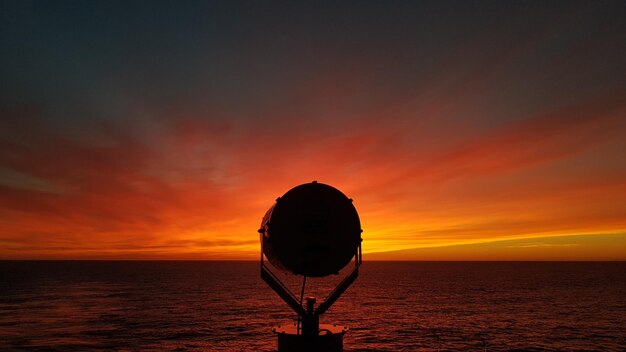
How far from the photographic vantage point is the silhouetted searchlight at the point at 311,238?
9.10 m

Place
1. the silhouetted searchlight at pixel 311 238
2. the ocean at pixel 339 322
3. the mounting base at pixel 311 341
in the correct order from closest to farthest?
the mounting base at pixel 311 341
the silhouetted searchlight at pixel 311 238
the ocean at pixel 339 322

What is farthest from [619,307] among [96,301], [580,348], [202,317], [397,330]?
[96,301]

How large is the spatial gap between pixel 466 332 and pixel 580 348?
14.4 metres

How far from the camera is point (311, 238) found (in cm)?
917

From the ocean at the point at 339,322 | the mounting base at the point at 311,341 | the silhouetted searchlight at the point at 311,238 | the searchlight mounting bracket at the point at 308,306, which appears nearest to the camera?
the mounting base at the point at 311,341

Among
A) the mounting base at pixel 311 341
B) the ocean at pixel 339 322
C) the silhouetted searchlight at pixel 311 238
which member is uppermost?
the silhouetted searchlight at pixel 311 238

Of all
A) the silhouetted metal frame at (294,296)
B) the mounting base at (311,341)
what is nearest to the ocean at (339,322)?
the silhouetted metal frame at (294,296)

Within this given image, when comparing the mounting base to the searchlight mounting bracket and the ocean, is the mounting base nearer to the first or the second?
the searchlight mounting bracket

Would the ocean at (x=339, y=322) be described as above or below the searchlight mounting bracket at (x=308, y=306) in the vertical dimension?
below

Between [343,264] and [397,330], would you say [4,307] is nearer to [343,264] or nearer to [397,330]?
[397,330]

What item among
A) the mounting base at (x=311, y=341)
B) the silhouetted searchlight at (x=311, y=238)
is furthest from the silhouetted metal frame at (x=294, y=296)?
the mounting base at (x=311, y=341)

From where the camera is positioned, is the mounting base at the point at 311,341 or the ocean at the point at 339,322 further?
the ocean at the point at 339,322

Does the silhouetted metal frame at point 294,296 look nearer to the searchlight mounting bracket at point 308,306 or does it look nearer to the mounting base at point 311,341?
the searchlight mounting bracket at point 308,306

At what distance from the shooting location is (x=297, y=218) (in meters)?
9.30
